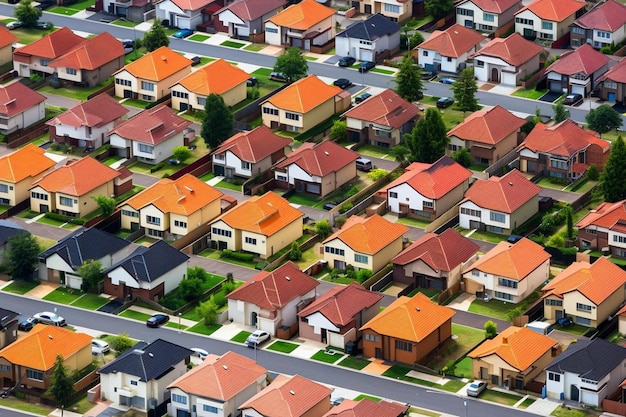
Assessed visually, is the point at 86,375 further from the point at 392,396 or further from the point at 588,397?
the point at 588,397

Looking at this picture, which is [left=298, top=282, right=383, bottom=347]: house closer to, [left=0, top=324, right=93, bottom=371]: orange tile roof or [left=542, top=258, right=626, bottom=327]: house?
[left=542, top=258, right=626, bottom=327]: house

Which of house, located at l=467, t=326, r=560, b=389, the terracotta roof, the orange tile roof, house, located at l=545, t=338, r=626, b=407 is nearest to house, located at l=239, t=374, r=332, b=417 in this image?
house, located at l=467, t=326, r=560, b=389

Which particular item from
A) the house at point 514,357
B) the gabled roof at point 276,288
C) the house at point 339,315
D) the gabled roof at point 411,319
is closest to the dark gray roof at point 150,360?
the gabled roof at point 276,288

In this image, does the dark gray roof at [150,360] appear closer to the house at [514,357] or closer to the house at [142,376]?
the house at [142,376]

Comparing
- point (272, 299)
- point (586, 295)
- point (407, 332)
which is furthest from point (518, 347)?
point (272, 299)

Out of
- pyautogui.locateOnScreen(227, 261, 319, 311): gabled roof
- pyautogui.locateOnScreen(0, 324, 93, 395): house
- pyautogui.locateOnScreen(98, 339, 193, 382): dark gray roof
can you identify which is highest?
pyautogui.locateOnScreen(98, 339, 193, 382): dark gray roof

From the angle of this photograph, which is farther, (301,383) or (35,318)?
(35,318)

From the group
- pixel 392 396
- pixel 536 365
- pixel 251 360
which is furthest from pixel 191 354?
pixel 536 365
